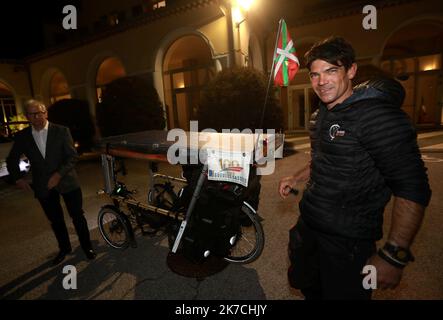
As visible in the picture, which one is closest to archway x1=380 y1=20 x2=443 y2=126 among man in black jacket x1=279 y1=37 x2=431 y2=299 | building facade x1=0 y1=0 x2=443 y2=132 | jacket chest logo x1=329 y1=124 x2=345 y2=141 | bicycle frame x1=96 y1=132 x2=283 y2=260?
building facade x1=0 y1=0 x2=443 y2=132

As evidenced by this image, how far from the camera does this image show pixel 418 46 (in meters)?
14.1

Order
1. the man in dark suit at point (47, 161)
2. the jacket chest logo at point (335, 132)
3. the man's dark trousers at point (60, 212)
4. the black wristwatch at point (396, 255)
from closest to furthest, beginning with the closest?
1. the black wristwatch at point (396, 255)
2. the jacket chest logo at point (335, 132)
3. the man in dark suit at point (47, 161)
4. the man's dark trousers at point (60, 212)

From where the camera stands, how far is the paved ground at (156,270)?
2920 millimetres

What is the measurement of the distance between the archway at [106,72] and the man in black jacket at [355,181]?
16136 mm

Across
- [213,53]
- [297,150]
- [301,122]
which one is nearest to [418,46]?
[301,122]

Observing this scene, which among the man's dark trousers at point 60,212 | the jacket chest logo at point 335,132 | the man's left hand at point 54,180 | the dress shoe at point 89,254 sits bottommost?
Result: the dress shoe at point 89,254

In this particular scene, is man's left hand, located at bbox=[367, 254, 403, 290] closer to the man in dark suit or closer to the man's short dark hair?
the man's short dark hair

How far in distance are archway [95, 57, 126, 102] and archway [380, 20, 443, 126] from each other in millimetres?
15391

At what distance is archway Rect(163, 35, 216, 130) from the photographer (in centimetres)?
1299

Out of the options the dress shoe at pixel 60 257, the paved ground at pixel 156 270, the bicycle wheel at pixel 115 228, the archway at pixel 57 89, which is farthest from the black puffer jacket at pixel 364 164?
the archway at pixel 57 89

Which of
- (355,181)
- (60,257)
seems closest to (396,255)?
(355,181)

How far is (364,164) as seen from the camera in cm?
157

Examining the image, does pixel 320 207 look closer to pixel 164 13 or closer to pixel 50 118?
pixel 164 13

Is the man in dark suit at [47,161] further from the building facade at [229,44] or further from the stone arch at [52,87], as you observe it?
the stone arch at [52,87]
